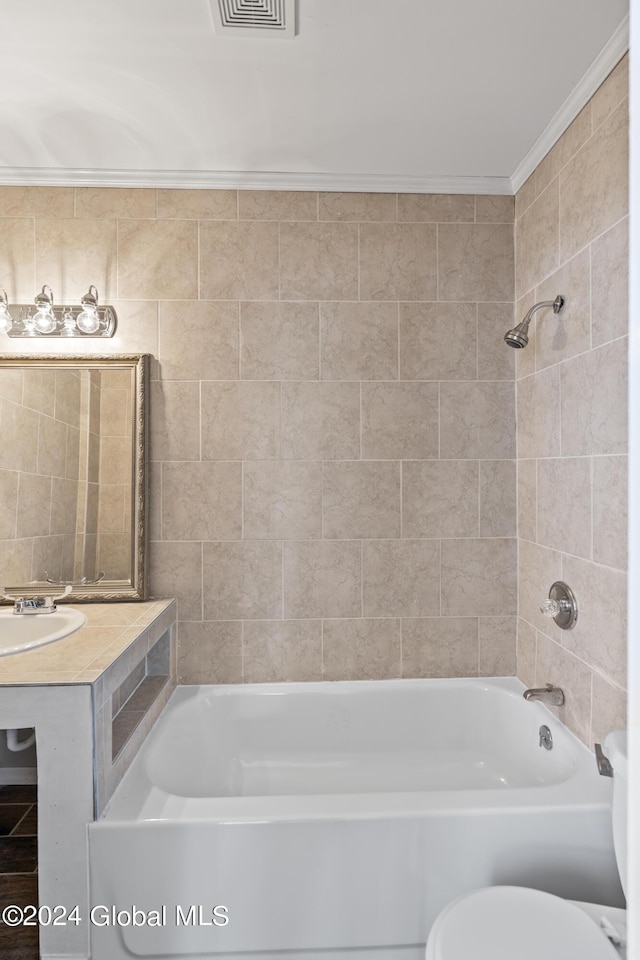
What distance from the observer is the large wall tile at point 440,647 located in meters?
2.35

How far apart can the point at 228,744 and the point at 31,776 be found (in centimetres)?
79

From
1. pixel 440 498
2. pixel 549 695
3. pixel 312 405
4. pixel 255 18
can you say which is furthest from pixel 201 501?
pixel 255 18

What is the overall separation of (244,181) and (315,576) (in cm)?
156

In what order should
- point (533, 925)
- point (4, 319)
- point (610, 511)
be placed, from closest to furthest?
point (533, 925), point (610, 511), point (4, 319)

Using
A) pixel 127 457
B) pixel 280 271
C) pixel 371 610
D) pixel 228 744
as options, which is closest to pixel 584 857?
pixel 371 610

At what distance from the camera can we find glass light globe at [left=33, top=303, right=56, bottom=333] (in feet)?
7.11

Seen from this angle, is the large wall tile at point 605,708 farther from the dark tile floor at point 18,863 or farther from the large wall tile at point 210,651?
the dark tile floor at point 18,863

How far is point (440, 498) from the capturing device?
2350mm

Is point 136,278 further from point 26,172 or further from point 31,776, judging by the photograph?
point 31,776

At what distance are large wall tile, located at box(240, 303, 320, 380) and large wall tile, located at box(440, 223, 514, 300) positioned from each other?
1.80ft

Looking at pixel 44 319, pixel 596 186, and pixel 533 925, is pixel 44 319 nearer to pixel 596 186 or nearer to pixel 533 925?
pixel 596 186

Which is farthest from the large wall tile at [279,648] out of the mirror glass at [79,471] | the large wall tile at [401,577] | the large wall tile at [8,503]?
the large wall tile at [8,503]

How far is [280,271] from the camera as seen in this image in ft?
7.59

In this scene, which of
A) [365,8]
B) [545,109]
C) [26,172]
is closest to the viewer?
[365,8]
